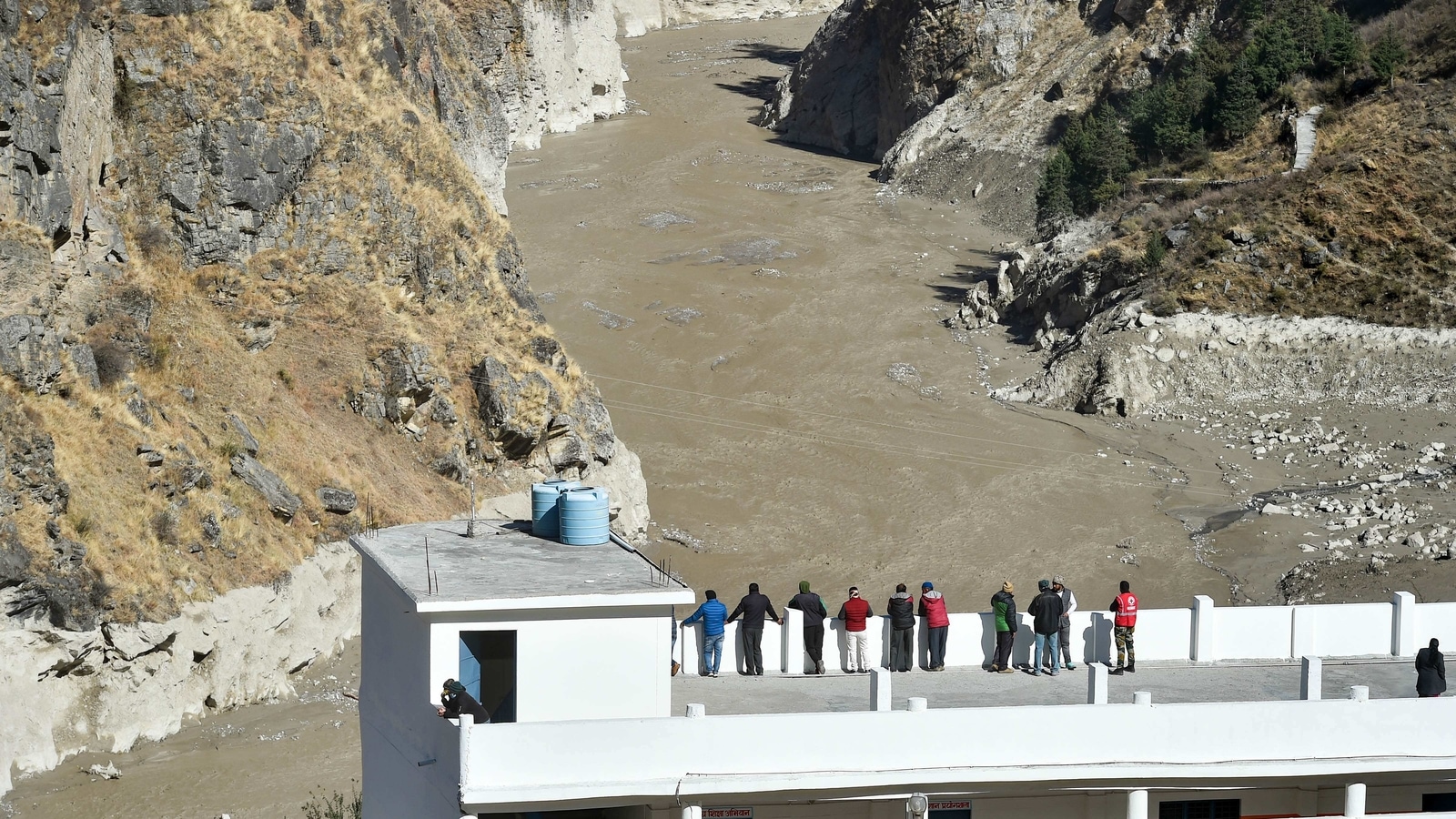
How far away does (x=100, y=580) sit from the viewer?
105 ft

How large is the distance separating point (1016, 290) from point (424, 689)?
4731 cm

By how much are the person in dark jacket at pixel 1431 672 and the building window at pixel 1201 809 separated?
262 centimetres

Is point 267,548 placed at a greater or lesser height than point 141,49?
lesser

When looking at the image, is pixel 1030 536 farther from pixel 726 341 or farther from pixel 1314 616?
pixel 1314 616

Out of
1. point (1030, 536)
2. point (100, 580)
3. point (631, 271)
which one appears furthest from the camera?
point (631, 271)

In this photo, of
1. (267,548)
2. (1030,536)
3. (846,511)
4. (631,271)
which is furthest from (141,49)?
(631,271)

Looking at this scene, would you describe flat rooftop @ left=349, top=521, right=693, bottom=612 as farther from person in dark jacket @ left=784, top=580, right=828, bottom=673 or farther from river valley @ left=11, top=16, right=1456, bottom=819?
river valley @ left=11, top=16, right=1456, bottom=819

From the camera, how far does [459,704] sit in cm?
1831

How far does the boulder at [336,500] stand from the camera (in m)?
38.2

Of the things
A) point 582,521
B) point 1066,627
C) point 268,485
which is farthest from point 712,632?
point 268,485

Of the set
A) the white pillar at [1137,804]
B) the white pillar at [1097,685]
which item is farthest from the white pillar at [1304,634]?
the white pillar at [1137,804]

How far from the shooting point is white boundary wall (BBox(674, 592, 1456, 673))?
2217 cm

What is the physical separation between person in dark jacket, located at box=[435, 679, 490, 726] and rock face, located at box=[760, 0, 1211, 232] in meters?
58.8

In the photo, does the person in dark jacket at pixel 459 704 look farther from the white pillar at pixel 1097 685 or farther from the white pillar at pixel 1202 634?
the white pillar at pixel 1202 634
